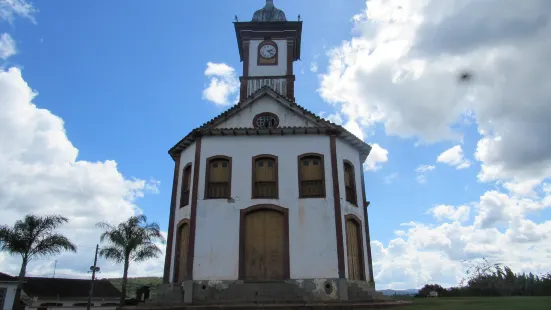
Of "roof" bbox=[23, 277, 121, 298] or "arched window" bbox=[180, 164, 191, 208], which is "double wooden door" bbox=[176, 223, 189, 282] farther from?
"roof" bbox=[23, 277, 121, 298]

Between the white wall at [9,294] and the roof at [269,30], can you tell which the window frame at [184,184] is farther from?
the white wall at [9,294]

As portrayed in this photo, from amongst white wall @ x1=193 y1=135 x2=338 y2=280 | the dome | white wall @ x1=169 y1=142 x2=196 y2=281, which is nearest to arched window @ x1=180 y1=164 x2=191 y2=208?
white wall @ x1=169 y1=142 x2=196 y2=281

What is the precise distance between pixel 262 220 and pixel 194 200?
304 centimetres

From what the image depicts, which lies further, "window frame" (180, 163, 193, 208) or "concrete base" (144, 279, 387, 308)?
"window frame" (180, 163, 193, 208)

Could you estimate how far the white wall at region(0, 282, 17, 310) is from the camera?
31547mm

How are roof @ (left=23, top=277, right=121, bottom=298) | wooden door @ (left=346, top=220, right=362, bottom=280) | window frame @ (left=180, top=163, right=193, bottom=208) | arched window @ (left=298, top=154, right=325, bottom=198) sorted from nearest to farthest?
wooden door @ (left=346, top=220, right=362, bottom=280) < arched window @ (left=298, top=154, right=325, bottom=198) < window frame @ (left=180, top=163, right=193, bottom=208) < roof @ (left=23, top=277, right=121, bottom=298)

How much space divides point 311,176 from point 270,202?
7.10 feet

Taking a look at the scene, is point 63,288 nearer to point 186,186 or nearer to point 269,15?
point 186,186

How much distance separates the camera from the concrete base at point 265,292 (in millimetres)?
16234

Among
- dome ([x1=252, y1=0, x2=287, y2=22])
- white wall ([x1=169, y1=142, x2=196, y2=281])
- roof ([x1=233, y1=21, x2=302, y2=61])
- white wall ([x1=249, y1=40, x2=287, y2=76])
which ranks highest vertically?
dome ([x1=252, y1=0, x2=287, y2=22])

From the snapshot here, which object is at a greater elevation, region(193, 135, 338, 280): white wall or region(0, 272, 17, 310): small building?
region(193, 135, 338, 280): white wall

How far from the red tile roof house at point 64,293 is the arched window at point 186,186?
26.2 metres

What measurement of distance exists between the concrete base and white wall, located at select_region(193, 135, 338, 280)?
32 cm

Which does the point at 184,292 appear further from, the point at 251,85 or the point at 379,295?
the point at 251,85
